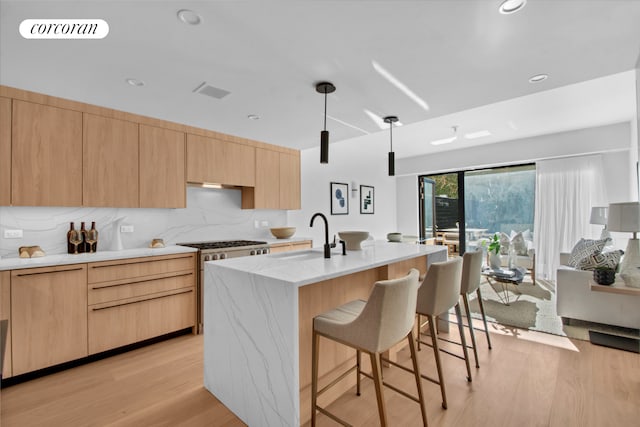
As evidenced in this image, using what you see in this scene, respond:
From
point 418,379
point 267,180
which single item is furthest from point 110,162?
point 418,379

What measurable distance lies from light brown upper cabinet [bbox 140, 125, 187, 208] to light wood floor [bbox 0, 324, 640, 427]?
62.0 inches

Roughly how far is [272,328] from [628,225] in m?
3.40

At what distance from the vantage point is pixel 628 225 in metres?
2.83

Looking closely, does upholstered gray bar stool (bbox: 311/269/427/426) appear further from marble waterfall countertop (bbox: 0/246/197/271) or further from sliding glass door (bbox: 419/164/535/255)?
sliding glass door (bbox: 419/164/535/255)

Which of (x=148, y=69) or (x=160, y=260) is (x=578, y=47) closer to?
(x=148, y=69)

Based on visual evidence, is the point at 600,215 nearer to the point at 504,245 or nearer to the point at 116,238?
the point at 504,245

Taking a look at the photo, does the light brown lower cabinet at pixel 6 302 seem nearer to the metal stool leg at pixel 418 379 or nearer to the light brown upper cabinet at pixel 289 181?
the metal stool leg at pixel 418 379

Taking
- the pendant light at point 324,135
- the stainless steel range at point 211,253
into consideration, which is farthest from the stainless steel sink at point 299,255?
the stainless steel range at point 211,253

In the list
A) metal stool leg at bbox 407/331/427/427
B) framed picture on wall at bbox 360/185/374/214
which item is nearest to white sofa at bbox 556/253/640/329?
metal stool leg at bbox 407/331/427/427

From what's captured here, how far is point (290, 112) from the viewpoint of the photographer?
323 cm

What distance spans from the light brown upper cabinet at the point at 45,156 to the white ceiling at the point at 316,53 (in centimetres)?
21

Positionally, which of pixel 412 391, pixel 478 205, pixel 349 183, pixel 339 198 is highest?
pixel 349 183

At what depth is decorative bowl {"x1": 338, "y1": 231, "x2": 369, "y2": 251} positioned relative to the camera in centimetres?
258

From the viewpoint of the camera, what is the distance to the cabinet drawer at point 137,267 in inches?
104
